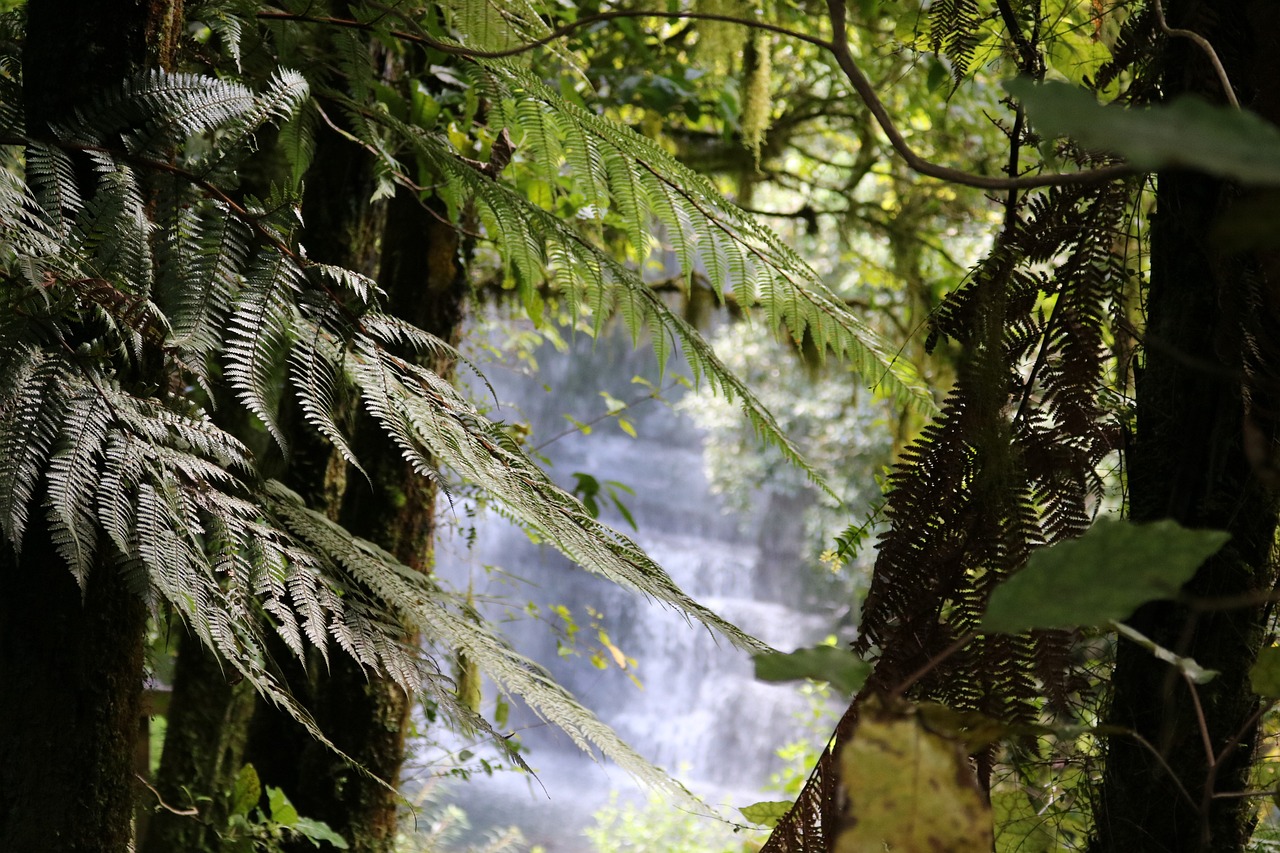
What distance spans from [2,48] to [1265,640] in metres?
0.93

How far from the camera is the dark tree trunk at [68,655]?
0.57 m

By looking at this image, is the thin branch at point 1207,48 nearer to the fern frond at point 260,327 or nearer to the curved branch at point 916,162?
the curved branch at point 916,162

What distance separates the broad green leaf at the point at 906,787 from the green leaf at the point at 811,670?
2 cm

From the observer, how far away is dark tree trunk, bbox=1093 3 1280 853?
42 centimetres

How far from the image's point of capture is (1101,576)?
0.91 feet

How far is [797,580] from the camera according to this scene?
30.0ft

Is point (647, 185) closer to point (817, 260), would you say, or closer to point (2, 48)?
point (2, 48)

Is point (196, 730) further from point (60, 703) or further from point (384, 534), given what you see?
point (60, 703)

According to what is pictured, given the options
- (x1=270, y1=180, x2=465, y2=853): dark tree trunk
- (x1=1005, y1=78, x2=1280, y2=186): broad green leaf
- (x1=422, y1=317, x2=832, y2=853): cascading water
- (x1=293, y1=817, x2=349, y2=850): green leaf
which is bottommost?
(x1=422, y1=317, x2=832, y2=853): cascading water

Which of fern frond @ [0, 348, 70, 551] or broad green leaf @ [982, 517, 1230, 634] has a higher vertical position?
broad green leaf @ [982, 517, 1230, 634]

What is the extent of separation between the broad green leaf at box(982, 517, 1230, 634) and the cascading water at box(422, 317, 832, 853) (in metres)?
5.64

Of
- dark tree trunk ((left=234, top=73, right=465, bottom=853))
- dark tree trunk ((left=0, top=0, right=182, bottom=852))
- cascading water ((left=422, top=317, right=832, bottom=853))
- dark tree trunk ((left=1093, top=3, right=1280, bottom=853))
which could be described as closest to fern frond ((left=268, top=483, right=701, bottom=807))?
dark tree trunk ((left=0, top=0, right=182, bottom=852))

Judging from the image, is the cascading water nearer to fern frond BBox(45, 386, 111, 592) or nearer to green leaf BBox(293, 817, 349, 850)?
green leaf BBox(293, 817, 349, 850)

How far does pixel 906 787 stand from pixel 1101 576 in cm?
9
